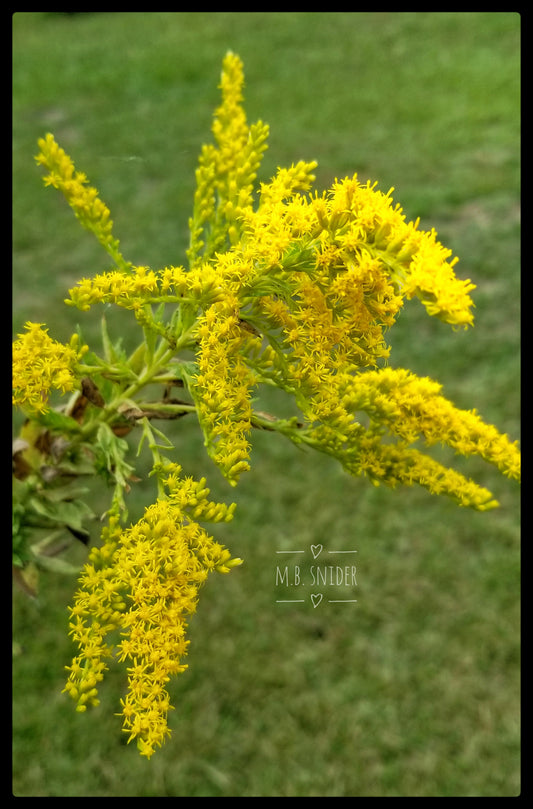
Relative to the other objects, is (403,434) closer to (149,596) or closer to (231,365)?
(231,365)

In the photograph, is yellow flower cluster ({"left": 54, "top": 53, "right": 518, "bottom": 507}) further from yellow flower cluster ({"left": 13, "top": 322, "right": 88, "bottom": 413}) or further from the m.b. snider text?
the m.b. snider text

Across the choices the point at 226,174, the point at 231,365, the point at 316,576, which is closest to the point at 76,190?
the point at 226,174

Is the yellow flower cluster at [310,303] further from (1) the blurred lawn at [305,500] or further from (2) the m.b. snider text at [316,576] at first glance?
(2) the m.b. snider text at [316,576]

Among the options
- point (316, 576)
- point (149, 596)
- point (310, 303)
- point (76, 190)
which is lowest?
point (316, 576)

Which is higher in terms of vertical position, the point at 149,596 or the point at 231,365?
the point at 231,365

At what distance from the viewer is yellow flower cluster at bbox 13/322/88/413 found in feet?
3.06

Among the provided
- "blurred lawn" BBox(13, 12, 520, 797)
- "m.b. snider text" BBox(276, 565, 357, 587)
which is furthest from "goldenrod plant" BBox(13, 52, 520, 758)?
"m.b. snider text" BBox(276, 565, 357, 587)

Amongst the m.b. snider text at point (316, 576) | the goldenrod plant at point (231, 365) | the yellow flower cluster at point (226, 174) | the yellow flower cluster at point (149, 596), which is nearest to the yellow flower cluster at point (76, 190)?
the goldenrod plant at point (231, 365)

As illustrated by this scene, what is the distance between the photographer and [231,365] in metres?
0.94

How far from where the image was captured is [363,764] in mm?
2197

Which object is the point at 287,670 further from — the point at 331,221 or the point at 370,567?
the point at 331,221

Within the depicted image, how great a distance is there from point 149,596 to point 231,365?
0.32 metres

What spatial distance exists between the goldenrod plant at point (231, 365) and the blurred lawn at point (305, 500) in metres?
0.39

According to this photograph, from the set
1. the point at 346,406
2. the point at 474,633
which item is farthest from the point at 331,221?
the point at 474,633
